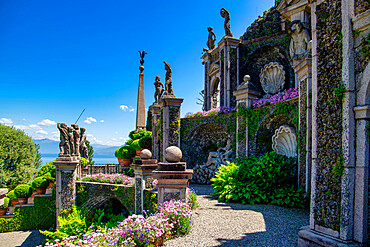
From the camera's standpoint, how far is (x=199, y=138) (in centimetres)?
1402

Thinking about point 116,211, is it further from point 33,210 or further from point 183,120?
point 183,120

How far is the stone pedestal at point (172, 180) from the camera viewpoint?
5.55 meters

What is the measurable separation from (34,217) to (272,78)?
50.9 ft

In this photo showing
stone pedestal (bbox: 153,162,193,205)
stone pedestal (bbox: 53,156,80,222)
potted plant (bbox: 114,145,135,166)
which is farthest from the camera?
potted plant (bbox: 114,145,135,166)

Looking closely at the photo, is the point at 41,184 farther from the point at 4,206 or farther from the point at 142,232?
the point at 142,232

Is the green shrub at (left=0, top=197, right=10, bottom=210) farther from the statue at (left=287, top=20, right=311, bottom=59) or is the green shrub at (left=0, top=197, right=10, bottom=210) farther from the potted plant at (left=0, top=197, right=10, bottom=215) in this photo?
the statue at (left=287, top=20, right=311, bottom=59)

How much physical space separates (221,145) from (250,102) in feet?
11.4

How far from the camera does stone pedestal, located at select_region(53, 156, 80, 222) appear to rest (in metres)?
11.5

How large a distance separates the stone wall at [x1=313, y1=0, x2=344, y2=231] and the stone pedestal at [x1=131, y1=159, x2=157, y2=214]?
239 inches

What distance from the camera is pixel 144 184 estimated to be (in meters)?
8.91

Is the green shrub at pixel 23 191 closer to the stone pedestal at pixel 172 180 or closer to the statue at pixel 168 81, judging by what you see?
the statue at pixel 168 81

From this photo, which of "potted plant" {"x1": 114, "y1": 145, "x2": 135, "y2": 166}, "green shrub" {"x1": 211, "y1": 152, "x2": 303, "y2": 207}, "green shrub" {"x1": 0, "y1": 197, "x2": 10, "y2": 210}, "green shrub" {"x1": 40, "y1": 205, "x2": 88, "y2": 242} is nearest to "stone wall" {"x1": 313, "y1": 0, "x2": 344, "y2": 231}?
"green shrub" {"x1": 211, "y1": 152, "x2": 303, "y2": 207}

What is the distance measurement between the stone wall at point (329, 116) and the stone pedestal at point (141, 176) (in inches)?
239

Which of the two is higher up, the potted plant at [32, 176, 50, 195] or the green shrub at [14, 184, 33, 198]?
the potted plant at [32, 176, 50, 195]
